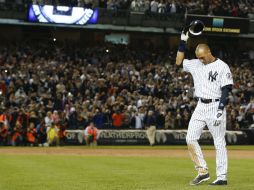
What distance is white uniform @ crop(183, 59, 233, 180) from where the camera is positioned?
9.23 metres

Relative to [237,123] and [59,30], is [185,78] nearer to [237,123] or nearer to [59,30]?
[237,123]

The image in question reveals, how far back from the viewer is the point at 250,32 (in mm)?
38344

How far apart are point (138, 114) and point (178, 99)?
9.92ft

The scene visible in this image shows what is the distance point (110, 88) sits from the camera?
28859 millimetres

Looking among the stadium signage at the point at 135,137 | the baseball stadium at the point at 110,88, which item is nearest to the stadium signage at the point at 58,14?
the baseball stadium at the point at 110,88

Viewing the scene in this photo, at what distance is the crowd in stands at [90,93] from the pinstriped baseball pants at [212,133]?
1495 centimetres

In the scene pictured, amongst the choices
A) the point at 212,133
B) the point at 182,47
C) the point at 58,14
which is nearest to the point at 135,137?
the point at 58,14

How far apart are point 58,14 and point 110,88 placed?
6.20 meters

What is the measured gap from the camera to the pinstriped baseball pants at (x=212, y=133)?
9219 mm

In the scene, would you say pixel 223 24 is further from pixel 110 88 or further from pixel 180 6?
pixel 110 88

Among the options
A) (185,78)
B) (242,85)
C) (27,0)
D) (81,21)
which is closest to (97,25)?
(81,21)

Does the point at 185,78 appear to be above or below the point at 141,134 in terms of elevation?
above

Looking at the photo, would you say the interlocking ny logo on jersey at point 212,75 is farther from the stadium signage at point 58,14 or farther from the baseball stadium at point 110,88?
the stadium signage at point 58,14

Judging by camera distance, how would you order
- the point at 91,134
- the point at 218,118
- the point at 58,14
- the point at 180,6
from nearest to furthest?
the point at 218,118, the point at 91,134, the point at 58,14, the point at 180,6
